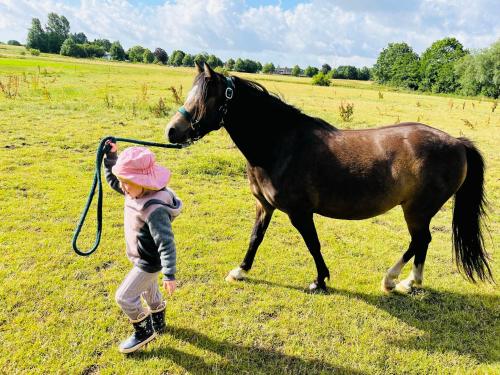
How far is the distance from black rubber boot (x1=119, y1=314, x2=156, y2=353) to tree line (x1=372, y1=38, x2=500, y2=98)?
2209 inches

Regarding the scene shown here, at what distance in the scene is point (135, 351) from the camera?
2.99m

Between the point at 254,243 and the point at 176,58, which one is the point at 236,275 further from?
the point at 176,58

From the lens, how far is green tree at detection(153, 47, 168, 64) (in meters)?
99.8

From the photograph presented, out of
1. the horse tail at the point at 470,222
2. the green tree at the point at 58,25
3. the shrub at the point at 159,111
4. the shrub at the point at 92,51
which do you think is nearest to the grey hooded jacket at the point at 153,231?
the horse tail at the point at 470,222

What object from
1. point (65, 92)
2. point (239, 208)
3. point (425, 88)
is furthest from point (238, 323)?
point (425, 88)

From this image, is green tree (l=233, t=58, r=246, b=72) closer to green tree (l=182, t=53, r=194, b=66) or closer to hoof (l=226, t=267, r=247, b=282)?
green tree (l=182, t=53, r=194, b=66)

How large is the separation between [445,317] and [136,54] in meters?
112

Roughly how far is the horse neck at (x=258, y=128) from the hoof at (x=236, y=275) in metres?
1.32

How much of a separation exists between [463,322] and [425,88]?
7382 centimetres

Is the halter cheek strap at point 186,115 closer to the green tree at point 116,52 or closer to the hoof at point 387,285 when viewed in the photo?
the hoof at point 387,285

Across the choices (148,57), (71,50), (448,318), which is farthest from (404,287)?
(148,57)

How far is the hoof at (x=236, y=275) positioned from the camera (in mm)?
4109

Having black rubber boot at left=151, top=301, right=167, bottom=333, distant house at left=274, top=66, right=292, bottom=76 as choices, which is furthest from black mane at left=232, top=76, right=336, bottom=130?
distant house at left=274, top=66, right=292, bottom=76

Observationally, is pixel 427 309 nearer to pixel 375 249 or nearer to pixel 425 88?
pixel 375 249
